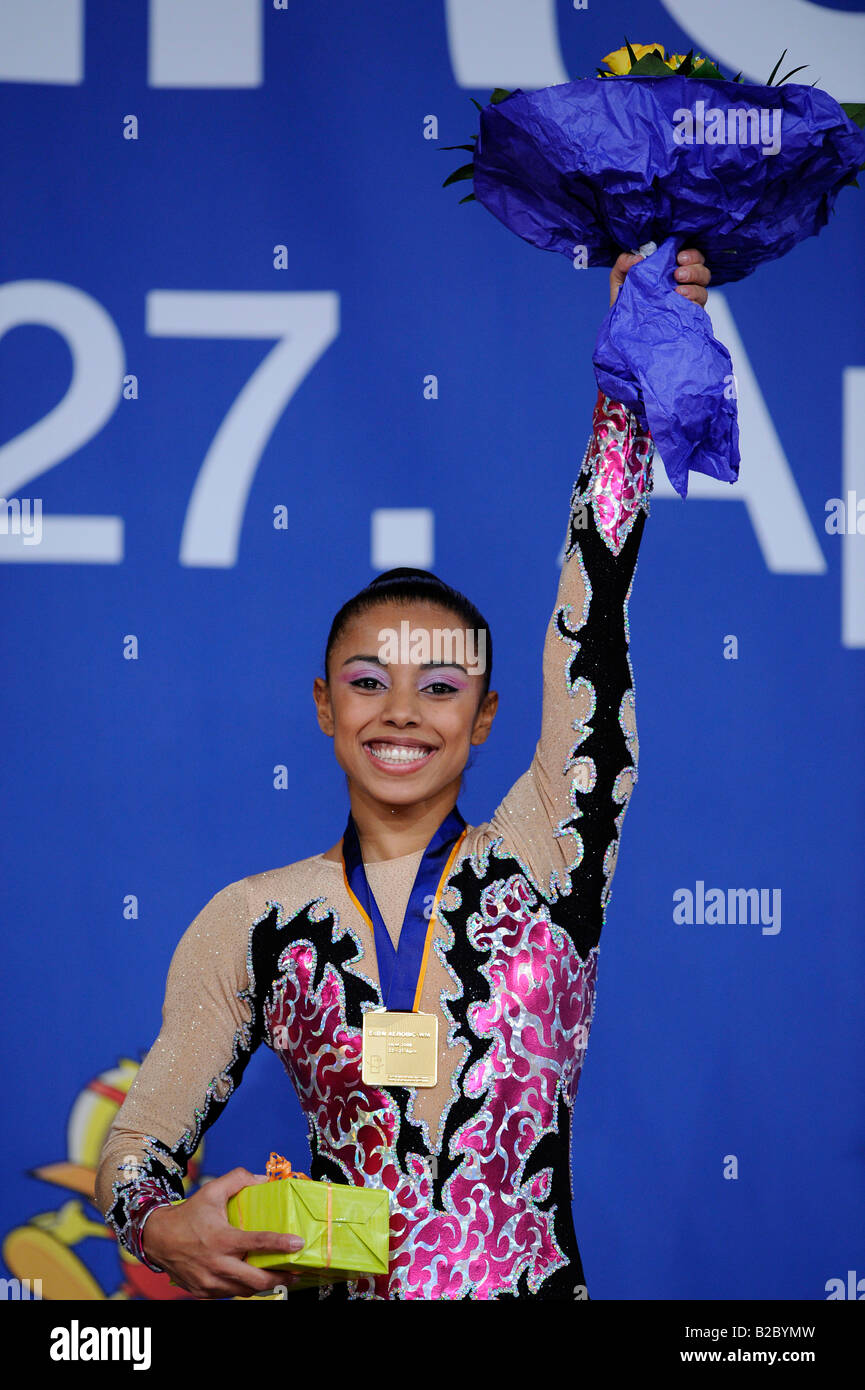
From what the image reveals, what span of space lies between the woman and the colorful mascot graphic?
0.77m

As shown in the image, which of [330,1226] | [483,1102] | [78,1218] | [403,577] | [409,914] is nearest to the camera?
[330,1226]

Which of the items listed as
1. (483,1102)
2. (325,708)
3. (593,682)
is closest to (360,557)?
(325,708)

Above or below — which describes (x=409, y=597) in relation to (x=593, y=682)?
above

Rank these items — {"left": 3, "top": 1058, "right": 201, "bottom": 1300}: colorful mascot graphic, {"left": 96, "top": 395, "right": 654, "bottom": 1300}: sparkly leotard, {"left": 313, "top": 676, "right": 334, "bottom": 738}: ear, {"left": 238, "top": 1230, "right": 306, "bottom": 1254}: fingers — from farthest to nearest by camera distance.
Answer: {"left": 3, "top": 1058, "right": 201, "bottom": 1300}: colorful mascot graphic < {"left": 313, "top": 676, "right": 334, "bottom": 738}: ear < {"left": 96, "top": 395, "right": 654, "bottom": 1300}: sparkly leotard < {"left": 238, "top": 1230, "right": 306, "bottom": 1254}: fingers

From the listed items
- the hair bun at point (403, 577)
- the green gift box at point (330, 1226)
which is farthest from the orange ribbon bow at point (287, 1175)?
the hair bun at point (403, 577)

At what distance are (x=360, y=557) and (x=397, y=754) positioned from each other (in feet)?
2.82

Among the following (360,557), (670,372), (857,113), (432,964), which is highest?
(857,113)

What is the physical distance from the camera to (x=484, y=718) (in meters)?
2.20

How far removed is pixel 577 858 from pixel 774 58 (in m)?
1.67

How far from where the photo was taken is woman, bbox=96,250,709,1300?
192 centimetres

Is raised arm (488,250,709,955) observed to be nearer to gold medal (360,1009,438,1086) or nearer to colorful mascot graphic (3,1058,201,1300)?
gold medal (360,1009,438,1086)

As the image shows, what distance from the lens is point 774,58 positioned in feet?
9.68

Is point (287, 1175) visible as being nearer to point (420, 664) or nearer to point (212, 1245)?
point (212, 1245)
